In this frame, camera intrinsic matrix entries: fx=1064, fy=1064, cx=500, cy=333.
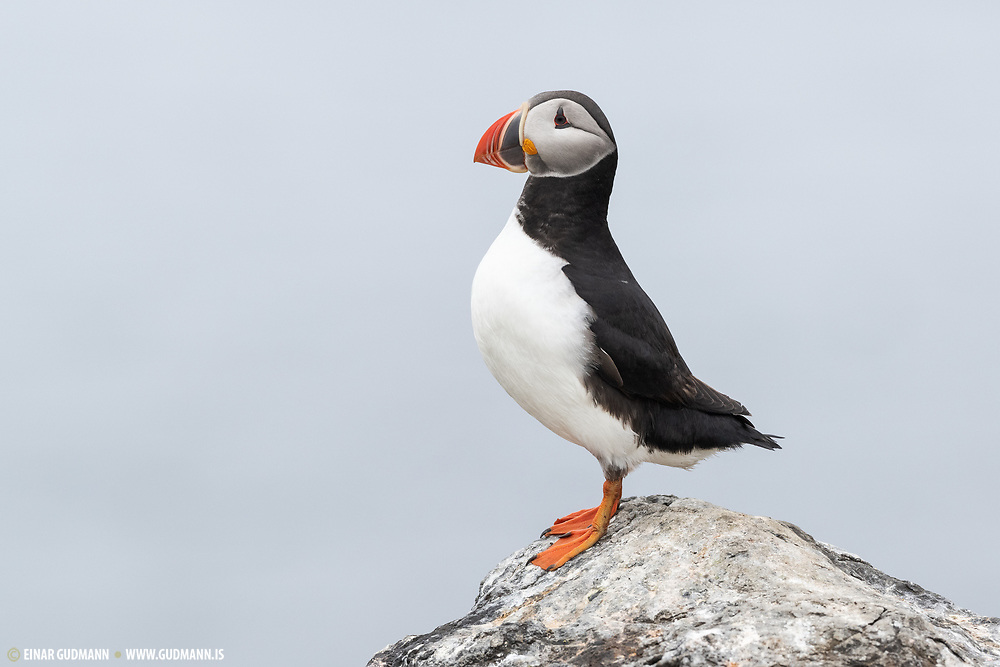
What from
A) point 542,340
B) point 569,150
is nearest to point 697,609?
point 542,340

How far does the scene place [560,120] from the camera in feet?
20.0

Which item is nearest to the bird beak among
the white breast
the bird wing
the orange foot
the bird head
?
the bird head

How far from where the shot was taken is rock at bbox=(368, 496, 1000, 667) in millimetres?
4723

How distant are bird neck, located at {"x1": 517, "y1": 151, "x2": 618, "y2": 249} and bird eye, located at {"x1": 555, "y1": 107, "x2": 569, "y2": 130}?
0.96 feet

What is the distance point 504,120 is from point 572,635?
9.52ft

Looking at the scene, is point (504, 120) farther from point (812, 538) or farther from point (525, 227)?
point (812, 538)

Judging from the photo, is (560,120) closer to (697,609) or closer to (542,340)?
(542,340)

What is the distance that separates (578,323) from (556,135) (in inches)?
42.6

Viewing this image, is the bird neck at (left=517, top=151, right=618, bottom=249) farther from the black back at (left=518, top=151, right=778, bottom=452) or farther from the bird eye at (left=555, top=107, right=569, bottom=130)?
the bird eye at (left=555, top=107, right=569, bottom=130)

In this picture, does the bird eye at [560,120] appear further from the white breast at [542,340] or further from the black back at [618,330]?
the white breast at [542,340]

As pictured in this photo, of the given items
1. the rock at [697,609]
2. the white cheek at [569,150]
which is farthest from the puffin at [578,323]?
the rock at [697,609]

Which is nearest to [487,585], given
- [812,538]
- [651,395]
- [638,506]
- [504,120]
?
[638,506]

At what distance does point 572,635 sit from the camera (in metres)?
5.26

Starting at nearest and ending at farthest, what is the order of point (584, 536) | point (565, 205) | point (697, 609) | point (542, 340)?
point (697, 609)
point (542, 340)
point (565, 205)
point (584, 536)
